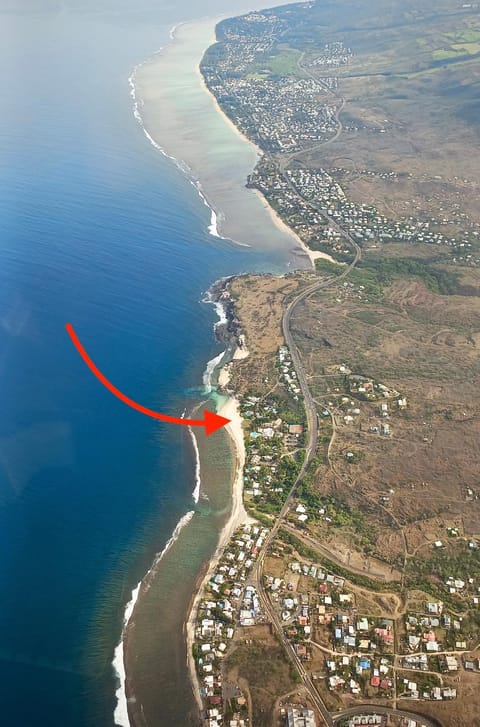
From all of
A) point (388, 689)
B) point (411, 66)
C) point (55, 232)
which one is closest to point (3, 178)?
point (55, 232)

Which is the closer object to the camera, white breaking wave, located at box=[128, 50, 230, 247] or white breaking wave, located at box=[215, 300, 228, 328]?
white breaking wave, located at box=[215, 300, 228, 328]

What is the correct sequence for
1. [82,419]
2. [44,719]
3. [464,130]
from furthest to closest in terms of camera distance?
[464,130] < [82,419] < [44,719]

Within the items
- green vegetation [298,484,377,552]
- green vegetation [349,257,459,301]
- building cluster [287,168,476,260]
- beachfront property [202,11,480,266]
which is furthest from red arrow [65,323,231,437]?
building cluster [287,168,476,260]

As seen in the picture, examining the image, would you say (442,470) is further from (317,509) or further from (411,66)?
(411,66)

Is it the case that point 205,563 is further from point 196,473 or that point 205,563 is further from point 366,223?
point 366,223

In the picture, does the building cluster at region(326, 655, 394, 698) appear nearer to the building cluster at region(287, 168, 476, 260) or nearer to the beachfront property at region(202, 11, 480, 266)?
the beachfront property at region(202, 11, 480, 266)

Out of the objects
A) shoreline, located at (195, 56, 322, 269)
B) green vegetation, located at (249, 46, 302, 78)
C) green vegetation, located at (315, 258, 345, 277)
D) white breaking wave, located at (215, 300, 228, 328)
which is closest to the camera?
white breaking wave, located at (215, 300, 228, 328)

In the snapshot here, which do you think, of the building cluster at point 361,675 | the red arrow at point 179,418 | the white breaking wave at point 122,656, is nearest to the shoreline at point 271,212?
the red arrow at point 179,418
